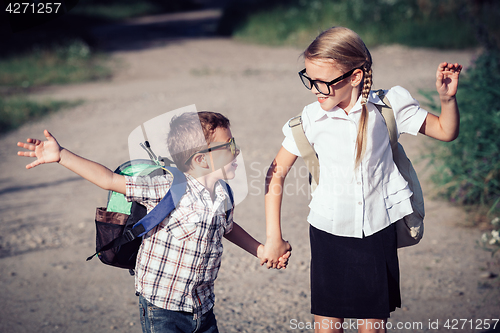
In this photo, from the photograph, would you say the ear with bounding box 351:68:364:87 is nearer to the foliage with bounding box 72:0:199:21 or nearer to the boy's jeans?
the boy's jeans

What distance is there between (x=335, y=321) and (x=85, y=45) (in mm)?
15963

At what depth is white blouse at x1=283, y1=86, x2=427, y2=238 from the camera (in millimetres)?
1831

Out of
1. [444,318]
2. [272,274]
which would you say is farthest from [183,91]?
[444,318]

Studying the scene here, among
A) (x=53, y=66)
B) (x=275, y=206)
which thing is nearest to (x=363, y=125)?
(x=275, y=206)

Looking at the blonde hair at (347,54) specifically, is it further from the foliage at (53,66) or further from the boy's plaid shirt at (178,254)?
the foliage at (53,66)

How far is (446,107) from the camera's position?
71.6 inches

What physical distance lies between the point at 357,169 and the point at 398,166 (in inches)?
9.5

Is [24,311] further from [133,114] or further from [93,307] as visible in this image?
[133,114]

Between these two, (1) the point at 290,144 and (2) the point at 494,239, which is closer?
(1) the point at 290,144

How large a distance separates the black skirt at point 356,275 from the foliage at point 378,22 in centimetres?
1241

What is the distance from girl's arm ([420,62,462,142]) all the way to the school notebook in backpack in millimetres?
1044

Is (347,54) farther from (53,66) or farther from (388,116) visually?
(53,66)

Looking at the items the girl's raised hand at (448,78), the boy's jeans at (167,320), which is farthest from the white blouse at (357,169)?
the boy's jeans at (167,320)

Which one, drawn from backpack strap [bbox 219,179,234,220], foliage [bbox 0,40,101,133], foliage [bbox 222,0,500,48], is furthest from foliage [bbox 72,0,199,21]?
backpack strap [bbox 219,179,234,220]
